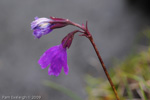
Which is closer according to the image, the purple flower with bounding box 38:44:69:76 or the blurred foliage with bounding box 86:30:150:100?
the purple flower with bounding box 38:44:69:76

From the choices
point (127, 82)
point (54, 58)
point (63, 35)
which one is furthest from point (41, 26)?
point (63, 35)

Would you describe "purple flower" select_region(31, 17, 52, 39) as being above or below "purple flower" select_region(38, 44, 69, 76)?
above

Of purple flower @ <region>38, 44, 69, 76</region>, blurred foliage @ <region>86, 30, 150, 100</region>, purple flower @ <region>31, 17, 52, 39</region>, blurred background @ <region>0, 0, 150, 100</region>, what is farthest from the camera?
blurred background @ <region>0, 0, 150, 100</region>

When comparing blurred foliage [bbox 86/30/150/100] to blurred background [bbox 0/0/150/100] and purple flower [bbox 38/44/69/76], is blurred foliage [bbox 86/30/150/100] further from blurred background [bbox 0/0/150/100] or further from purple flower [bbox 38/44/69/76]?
purple flower [bbox 38/44/69/76]

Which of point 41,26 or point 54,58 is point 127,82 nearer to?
point 54,58

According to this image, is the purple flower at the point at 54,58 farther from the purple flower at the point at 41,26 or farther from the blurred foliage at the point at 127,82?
the blurred foliage at the point at 127,82

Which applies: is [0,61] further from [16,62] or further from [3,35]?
[3,35]

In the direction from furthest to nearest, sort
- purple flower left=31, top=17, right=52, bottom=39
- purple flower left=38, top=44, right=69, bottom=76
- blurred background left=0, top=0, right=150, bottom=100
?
blurred background left=0, top=0, right=150, bottom=100, purple flower left=38, top=44, right=69, bottom=76, purple flower left=31, top=17, right=52, bottom=39

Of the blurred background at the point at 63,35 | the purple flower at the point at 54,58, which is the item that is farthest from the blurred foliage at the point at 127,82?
the purple flower at the point at 54,58

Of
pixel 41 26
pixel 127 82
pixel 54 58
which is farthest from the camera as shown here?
pixel 127 82

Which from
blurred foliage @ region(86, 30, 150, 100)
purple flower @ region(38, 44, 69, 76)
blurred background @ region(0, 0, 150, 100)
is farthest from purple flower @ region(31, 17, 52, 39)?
blurred background @ region(0, 0, 150, 100)
